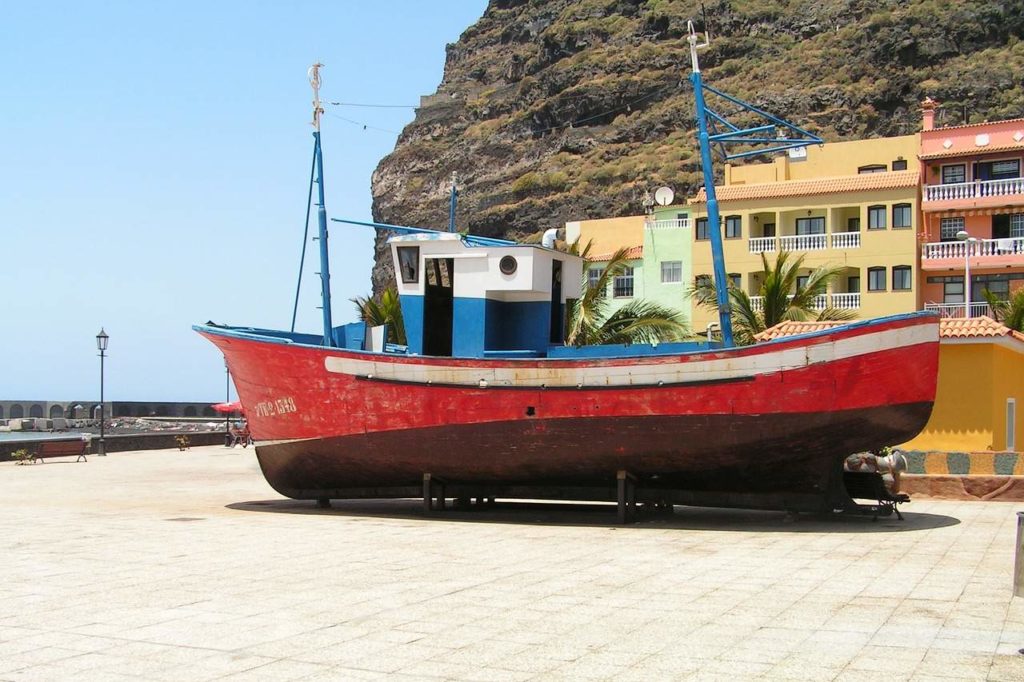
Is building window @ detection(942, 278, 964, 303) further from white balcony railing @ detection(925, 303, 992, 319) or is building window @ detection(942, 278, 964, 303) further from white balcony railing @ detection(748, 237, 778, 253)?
white balcony railing @ detection(748, 237, 778, 253)

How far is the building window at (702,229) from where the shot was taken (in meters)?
43.2

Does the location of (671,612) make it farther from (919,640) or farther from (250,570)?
(250,570)

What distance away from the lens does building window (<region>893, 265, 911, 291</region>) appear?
40.6m

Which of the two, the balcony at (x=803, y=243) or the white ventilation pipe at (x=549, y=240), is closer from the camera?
the white ventilation pipe at (x=549, y=240)

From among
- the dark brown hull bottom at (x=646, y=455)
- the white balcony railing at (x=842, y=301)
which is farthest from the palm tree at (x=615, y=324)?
the white balcony railing at (x=842, y=301)

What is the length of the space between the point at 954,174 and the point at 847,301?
8.25 m

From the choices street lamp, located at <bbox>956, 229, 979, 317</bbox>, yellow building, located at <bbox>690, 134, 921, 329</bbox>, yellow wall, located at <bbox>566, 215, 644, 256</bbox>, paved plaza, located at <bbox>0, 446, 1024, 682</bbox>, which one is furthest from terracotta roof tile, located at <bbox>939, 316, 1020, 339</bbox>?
yellow wall, located at <bbox>566, 215, 644, 256</bbox>

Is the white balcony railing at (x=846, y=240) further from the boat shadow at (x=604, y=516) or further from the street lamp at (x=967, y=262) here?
the boat shadow at (x=604, y=516)

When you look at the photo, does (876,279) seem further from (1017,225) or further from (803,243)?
(1017,225)

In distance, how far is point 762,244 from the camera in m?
42.3

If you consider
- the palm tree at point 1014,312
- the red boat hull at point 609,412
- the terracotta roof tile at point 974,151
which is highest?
the terracotta roof tile at point 974,151

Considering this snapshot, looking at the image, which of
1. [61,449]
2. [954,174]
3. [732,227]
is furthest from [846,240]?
[61,449]

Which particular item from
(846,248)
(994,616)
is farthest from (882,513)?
(846,248)

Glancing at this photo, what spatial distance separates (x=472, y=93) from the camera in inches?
5340
